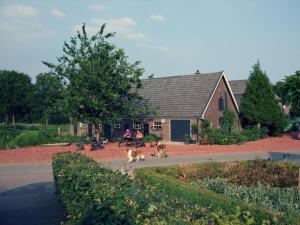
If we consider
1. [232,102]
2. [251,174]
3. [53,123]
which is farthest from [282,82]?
[53,123]

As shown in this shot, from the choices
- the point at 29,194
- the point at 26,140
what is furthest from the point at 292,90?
the point at 26,140

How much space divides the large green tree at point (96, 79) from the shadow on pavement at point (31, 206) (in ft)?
44.5

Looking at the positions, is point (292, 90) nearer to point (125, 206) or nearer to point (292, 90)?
point (292, 90)

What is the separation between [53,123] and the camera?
281 feet

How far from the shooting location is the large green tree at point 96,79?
2872cm

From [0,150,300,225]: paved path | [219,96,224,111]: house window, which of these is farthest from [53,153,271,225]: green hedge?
[219,96,224,111]: house window

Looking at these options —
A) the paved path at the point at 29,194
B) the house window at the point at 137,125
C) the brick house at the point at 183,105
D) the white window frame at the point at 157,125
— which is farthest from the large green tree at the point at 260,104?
the paved path at the point at 29,194

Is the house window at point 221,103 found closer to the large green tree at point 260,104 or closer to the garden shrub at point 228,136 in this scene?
the garden shrub at point 228,136

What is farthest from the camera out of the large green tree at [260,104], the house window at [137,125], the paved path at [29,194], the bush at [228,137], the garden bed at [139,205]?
the large green tree at [260,104]

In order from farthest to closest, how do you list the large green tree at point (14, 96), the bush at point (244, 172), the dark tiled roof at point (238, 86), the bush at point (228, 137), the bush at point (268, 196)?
the large green tree at point (14, 96)
the dark tiled roof at point (238, 86)
the bush at point (228, 137)
the bush at point (244, 172)
the bush at point (268, 196)

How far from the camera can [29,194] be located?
1438 centimetres

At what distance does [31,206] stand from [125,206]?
7.98m

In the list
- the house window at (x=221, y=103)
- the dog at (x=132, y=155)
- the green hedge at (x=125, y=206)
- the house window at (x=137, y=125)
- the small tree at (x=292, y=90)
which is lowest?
the dog at (x=132, y=155)

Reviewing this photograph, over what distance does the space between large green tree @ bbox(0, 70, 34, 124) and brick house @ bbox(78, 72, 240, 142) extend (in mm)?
45217
